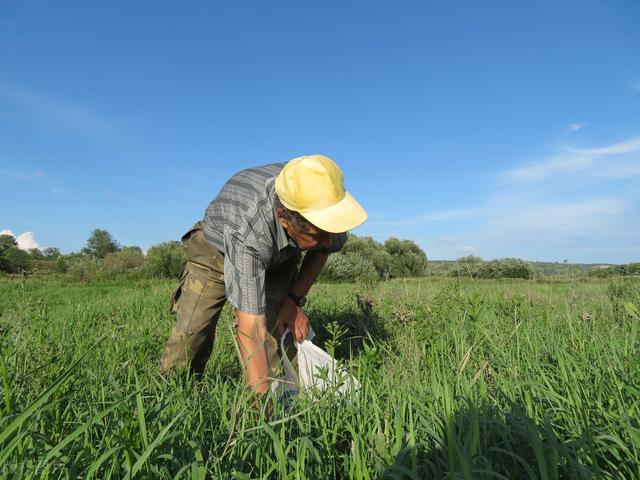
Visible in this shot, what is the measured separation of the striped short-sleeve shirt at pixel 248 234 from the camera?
2445 millimetres

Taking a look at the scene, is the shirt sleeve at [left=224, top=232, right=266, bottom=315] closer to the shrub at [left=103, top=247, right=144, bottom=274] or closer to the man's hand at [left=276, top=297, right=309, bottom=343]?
the man's hand at [left=276, top=297, right=309, bottom=343]

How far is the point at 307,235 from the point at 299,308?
1016mm

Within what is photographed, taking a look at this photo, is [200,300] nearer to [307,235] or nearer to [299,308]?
[299,308]

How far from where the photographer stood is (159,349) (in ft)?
12.8

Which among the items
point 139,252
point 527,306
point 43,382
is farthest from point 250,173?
point 139,252

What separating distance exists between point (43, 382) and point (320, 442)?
4.86ft

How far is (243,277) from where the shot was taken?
2467 mm

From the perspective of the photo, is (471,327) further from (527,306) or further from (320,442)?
(320,442)

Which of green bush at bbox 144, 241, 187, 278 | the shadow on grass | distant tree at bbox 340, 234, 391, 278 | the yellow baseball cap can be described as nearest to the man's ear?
the yellow baseball cap

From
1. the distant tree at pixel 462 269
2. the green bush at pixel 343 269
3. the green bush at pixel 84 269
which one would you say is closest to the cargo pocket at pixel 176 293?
the distant tree at pixel 462 269

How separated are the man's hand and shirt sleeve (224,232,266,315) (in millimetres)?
887

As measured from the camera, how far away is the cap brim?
2.32m

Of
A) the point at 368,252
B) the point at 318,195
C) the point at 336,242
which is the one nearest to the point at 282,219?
the point at 318,195

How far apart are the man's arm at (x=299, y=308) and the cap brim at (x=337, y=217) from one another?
115 centimetres
